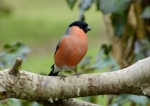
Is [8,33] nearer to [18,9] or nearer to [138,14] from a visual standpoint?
[18,9]

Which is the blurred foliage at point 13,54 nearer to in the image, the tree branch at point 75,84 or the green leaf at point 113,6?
the green leaf at point 113,6

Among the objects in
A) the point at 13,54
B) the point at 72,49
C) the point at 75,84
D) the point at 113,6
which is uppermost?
the point at 113,6

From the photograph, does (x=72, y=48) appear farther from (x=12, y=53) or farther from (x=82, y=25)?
(x=12, y=53)

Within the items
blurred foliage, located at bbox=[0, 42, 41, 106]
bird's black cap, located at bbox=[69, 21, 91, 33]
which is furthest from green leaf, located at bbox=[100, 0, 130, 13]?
blurred foliage, located at bbox=[0, 42, 41, 106]

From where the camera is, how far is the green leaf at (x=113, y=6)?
323cm

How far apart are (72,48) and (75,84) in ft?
1.76

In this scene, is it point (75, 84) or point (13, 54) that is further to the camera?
point (13, 54)

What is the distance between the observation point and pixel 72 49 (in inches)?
116

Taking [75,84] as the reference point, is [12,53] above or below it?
above

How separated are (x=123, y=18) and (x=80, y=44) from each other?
2.12ft

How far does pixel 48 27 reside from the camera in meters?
13.2

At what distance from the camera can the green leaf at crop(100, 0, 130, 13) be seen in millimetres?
3227

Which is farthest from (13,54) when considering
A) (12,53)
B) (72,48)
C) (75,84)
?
(75,84)

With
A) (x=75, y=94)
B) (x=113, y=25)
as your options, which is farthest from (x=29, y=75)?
(x=113, y=25)
